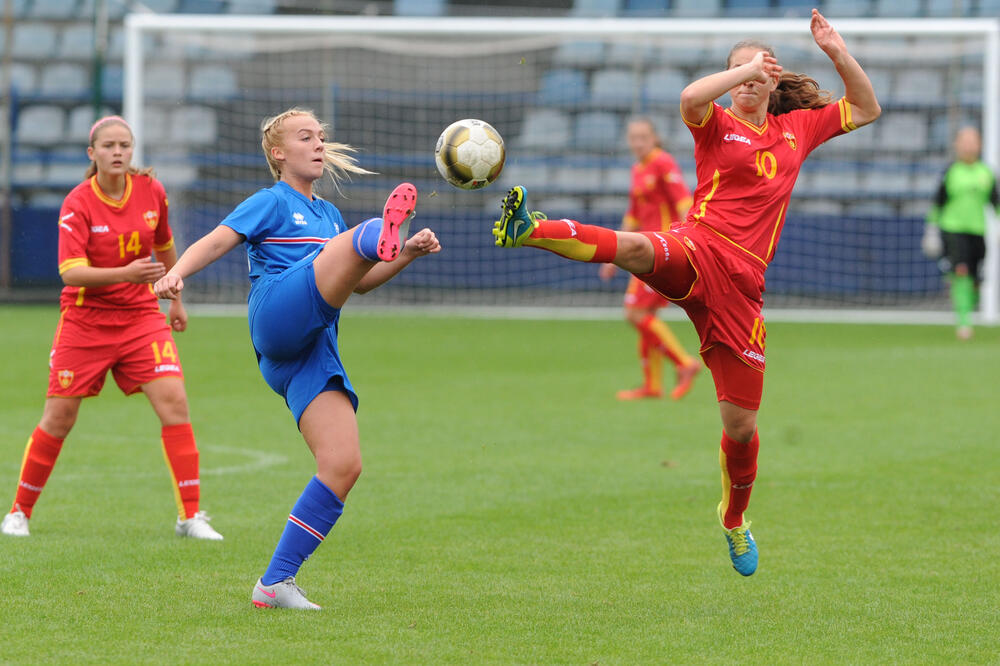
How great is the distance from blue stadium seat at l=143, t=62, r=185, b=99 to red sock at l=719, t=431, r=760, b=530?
665 inches

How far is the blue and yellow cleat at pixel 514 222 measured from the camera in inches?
197

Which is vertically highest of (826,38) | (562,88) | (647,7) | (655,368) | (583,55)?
(647,7)

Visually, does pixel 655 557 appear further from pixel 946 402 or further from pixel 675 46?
pixel 675 46

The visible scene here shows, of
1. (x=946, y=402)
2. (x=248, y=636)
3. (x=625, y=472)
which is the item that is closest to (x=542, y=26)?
(x=946, y=402)

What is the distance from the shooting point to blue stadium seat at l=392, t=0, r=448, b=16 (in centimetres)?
→ 2536

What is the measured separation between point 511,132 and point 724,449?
15.9 metres

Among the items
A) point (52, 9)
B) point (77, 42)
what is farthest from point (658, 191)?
point (52, 9)

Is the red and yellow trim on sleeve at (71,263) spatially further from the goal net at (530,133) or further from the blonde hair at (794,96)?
the goal net at (530,133)

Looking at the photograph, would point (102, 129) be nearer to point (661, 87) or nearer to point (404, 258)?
point (404, 258)

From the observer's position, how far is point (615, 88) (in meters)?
21.5

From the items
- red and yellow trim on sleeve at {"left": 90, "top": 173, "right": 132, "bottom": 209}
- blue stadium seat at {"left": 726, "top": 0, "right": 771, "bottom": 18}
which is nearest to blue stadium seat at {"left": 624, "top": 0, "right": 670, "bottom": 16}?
blue stadium seat at {"left": 726, "top": 0, "right": 771, "bottom": 18}

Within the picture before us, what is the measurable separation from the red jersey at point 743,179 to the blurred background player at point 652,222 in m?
5.92

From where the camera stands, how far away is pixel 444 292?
71.4 feet

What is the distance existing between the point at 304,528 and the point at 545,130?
16.8 meters
